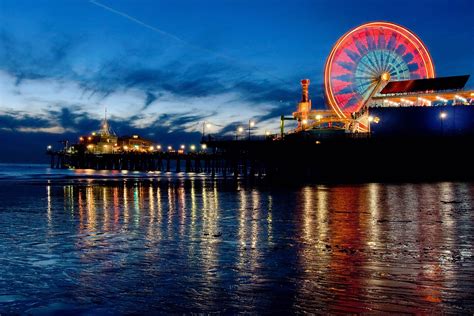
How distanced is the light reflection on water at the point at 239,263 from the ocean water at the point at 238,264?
3 cm

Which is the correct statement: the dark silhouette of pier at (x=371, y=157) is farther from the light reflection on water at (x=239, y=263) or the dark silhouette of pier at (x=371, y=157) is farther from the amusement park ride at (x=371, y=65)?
the light reflection on water at (x=239, y=263)

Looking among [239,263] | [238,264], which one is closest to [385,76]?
[239,263]

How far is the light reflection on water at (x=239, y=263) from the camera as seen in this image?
7547 millimetres

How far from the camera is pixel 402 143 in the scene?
57.4 m

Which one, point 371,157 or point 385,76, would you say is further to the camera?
point 385,76

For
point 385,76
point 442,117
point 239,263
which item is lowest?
point 239,263

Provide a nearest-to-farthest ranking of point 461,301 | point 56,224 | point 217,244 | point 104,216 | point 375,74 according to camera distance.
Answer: point 461,301 → point 217,244 → point 56,224 → point 104,216 → point 375,74

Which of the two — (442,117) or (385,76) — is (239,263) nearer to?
(442,117)

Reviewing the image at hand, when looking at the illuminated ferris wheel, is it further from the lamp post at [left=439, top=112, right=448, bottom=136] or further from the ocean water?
the ocean water

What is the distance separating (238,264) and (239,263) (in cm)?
11

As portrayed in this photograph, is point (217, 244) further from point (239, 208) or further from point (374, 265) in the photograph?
point (239, 208)

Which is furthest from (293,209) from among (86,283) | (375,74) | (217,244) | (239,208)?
(375,74)

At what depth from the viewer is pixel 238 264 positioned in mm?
10438

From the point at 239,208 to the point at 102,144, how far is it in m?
162
